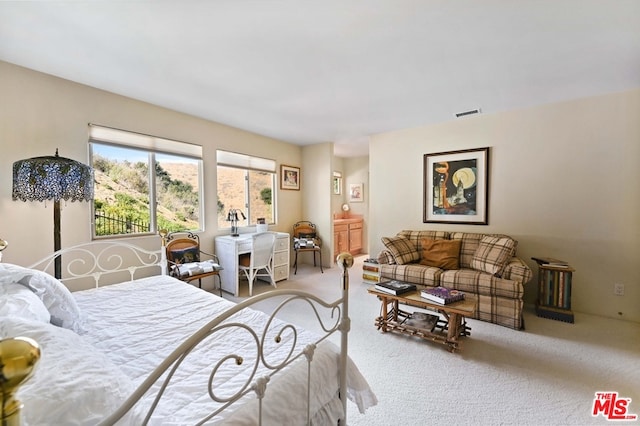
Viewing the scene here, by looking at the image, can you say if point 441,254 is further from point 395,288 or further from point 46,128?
point 46,128

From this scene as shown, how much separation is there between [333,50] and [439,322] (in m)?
2.65

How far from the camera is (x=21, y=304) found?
115cm

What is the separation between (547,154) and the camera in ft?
10.4

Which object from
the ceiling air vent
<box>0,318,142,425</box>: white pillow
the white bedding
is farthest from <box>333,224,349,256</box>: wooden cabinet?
<box>0,318,142,425</box>: white pillow

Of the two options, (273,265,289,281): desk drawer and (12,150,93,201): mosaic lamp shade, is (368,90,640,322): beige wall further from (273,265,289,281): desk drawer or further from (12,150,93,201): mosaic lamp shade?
(12,150,93,201): mosaic lamp shade

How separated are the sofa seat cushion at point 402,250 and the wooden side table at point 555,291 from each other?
4.38 feet

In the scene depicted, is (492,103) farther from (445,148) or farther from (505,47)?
(505,47)

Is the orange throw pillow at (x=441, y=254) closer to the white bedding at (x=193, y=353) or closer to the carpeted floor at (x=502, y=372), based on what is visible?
the carpeted floor at (x=502, y=372)

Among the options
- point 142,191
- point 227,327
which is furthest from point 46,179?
point 227,327

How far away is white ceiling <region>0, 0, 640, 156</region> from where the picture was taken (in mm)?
1638

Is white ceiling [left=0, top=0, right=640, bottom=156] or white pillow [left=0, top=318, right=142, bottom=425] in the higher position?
white ceiling [left=0, top=0, right=640, bottom=156]

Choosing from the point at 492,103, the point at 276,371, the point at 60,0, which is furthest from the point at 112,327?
the point at 492,103

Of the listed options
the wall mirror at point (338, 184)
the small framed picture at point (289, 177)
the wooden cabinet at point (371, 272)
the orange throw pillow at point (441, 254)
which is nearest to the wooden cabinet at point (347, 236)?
the wall mirror at point (338, 184)

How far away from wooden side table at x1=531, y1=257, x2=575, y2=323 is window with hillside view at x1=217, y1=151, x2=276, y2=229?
153 inches
